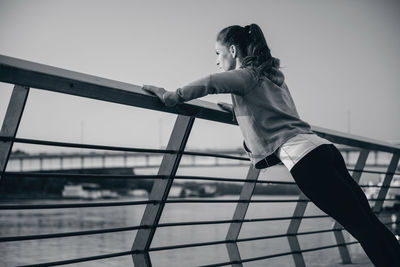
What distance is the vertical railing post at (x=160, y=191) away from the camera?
2.29 m

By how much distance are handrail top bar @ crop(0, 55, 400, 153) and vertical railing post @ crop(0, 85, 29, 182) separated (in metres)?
0.06

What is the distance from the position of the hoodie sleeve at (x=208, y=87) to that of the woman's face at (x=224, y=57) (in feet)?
0.66

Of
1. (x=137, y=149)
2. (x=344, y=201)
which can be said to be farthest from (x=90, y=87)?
(x=344, y=201)

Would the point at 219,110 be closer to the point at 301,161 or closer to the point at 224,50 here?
the point at 224,50

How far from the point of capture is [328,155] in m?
2.09

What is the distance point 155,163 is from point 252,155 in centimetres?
5408

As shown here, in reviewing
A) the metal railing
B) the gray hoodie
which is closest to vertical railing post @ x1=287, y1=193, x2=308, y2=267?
the metal railing

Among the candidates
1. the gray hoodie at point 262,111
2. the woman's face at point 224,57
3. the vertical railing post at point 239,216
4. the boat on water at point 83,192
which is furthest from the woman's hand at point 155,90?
the boat on water at point 83,192

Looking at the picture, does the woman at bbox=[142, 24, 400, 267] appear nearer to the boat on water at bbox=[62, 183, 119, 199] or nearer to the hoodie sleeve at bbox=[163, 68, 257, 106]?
the hoodie sleeve at bbox=[163, 68, 257, 106]

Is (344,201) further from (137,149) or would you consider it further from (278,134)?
(137,149)

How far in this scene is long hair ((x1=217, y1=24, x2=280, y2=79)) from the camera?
225 cm

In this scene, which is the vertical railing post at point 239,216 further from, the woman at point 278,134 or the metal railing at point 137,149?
the woman at point 278,134

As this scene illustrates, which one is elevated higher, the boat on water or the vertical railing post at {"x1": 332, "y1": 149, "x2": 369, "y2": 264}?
the vertical railing post at {"x1": 332, "y1": 149, "x2": 369, "y2": 264}

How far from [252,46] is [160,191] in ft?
2.47
